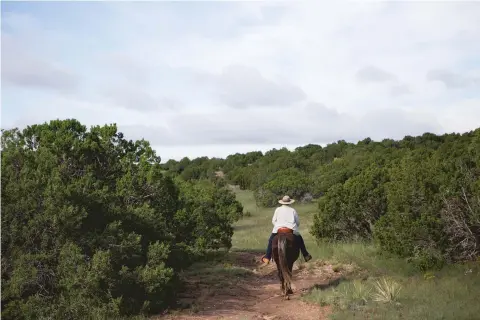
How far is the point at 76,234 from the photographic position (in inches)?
440

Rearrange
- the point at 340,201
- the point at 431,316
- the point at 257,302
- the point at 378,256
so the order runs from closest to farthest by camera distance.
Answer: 1. the point at 431,316
2. the point at 257,302
3. the point at 378,256
4. the point at 340,201

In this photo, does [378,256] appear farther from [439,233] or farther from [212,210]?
[212,210]

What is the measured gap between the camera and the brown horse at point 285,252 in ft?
42.2

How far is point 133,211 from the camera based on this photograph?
1301 cm

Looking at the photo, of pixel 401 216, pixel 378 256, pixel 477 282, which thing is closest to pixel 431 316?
pixel 477 282

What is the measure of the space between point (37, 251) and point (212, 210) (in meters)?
12.4

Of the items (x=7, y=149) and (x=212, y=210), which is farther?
(x=212, y=210)

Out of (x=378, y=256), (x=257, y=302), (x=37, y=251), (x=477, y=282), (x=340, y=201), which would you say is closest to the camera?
(x=37, y=251)

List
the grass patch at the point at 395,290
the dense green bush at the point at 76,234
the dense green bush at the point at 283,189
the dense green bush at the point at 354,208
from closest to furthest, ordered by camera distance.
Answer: the grass patch at the point at 395,290
the dense green bush at the point at 76,234
the dense green bush at the point at 354,208
the dense green bush at the point at 283,189

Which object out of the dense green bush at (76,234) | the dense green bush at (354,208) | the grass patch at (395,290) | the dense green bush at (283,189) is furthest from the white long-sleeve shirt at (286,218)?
the dense green bush at (283,189)

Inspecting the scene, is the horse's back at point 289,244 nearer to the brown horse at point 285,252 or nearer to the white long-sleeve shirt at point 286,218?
the brown horse at point 285,252

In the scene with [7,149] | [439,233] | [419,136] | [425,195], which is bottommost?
[439,233]

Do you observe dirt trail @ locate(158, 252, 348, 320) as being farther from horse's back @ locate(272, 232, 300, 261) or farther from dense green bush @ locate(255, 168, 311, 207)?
dense green bush @ locate(255, 168, 311, 207)

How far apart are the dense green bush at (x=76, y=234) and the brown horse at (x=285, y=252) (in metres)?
2.79
